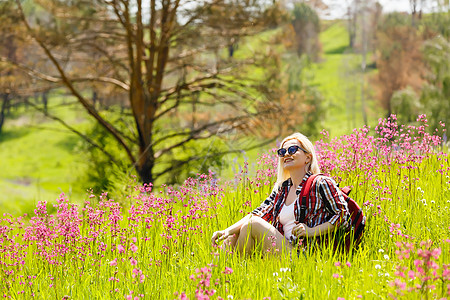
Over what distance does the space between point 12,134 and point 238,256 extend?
64.4 m

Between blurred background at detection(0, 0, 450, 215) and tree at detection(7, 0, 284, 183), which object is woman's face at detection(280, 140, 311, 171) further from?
tree at detection(7, 0, 284, 183)

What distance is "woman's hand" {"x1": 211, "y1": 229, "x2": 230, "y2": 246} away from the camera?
4475 mm

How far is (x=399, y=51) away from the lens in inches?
2002

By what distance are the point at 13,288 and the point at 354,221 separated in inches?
118

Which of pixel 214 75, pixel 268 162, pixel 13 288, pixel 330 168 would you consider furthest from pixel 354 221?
pixel 214 75

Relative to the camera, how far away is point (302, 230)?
13.3 feet

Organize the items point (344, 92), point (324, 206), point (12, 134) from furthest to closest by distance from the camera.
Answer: point (344, 92) → point (12, 134) → point (324, 206)

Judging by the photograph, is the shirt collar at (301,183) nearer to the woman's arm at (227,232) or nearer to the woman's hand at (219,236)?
the woman's arm at (227,232)

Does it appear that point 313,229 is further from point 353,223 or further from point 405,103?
point 405,103

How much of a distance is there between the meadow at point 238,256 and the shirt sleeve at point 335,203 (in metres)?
0.27

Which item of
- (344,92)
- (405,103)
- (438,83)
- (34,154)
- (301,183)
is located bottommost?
(34,154)

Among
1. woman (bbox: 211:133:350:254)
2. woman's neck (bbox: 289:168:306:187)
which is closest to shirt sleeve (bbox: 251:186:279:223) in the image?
woman (bbox: 211:133:350:254)

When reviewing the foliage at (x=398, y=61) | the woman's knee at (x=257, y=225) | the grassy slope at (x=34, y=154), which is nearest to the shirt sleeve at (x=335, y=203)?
the woman's knee at (x=257, y=225)

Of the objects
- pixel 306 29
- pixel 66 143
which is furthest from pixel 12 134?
pixel 306 29
